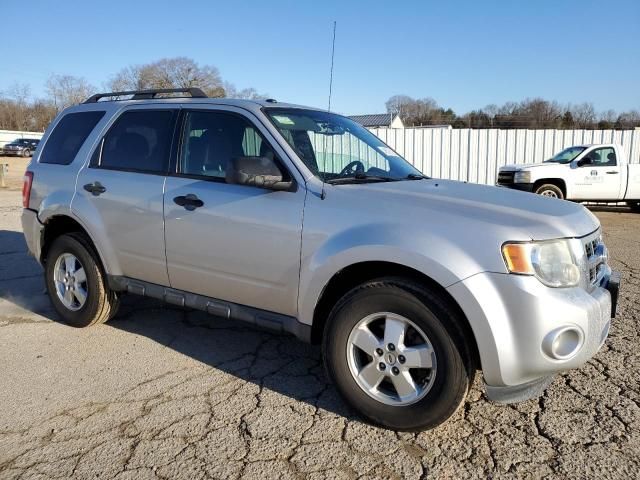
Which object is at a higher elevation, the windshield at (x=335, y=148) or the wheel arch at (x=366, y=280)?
the windshield at (x=335, y=148)

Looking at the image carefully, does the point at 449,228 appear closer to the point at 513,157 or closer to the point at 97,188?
the point at 97,188

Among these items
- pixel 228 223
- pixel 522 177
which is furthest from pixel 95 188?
pixel 522 177

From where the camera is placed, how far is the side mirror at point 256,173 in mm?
3102

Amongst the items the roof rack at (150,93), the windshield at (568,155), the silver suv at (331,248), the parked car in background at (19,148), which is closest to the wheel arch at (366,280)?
the silver suv at (331,248)

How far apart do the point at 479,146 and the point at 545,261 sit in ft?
50.0

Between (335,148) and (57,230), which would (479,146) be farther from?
(57,230)

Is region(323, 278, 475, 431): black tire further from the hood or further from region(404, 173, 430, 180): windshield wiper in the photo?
region(404, 173, 430, 180): windshield wiper

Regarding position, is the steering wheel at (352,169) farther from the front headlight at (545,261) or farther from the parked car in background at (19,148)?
the parked car in background at (19,148)

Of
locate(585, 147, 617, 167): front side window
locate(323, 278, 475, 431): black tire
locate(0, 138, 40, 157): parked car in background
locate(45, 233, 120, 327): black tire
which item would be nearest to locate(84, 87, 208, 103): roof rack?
locate(45, 233, 120, 327): black tire

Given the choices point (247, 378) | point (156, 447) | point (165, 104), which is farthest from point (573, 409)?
point (165, 104)

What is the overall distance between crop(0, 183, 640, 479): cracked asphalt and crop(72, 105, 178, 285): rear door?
0.74 meters

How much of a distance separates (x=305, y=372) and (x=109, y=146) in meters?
2.46

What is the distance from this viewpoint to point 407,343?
2840mm

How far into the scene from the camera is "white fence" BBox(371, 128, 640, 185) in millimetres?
16391
